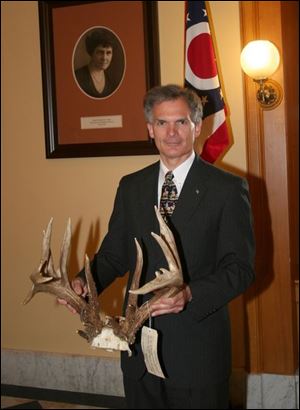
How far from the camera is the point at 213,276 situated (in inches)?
49.4

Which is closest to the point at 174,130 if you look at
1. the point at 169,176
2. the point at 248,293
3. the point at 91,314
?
the point at 169,176

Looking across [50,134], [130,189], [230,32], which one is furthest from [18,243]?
[230,32]

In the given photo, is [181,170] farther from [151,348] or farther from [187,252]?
[151,348]

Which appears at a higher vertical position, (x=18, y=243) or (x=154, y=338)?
(x=18, y=243)

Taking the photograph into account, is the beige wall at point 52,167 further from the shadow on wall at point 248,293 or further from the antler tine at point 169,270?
the antler tine at point 169,270

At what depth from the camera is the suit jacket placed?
50.1 inches

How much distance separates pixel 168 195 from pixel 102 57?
0.45m

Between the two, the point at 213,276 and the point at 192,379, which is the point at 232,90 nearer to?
the point at 213,276

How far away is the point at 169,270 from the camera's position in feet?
3.91

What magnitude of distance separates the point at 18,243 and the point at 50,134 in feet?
1.33

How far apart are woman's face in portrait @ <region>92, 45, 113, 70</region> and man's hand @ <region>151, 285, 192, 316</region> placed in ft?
2.16

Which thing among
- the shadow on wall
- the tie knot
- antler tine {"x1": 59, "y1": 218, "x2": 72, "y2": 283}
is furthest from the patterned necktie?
the shadow on wall

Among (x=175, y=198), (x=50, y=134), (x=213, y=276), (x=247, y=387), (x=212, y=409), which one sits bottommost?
(x=247, y=387)

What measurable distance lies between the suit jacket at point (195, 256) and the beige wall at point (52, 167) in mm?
135
